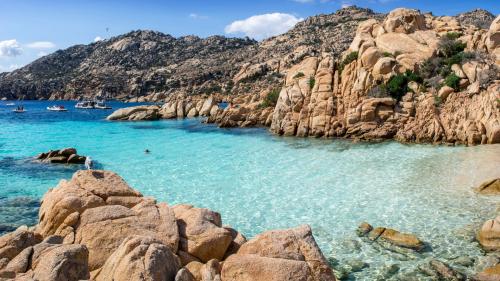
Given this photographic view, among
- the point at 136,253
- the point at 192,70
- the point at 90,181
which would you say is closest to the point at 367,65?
the point at 90,181

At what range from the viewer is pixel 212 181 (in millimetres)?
25688

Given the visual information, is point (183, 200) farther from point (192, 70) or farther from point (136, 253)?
point (192, 70)

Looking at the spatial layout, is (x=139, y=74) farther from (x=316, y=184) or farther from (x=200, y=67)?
(x=316, y=184)

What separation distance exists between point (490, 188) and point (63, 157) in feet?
101

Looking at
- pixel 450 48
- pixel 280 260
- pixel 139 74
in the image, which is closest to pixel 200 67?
pixel 139 74

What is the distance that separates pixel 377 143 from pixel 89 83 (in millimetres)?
148757

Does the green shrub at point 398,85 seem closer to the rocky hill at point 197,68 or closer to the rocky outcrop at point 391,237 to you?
the rocky outcrop at point 391,237

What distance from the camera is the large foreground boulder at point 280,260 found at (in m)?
8.94

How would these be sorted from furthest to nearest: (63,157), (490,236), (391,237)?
(63,157), (391,237), (490,236)

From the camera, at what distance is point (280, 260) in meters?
9.24

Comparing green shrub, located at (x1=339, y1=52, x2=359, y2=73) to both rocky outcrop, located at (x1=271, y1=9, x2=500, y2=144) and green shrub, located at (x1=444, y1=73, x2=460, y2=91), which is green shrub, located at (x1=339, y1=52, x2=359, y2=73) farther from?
green shrub, located at (x1=444, y1=73, x2=460, y2=91)

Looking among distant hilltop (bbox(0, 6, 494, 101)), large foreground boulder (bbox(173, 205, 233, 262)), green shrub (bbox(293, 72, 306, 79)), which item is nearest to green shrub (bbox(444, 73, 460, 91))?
green shrub (bbox(293, 72, 306, 79))

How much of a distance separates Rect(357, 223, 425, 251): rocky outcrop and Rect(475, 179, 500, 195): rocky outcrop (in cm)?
744

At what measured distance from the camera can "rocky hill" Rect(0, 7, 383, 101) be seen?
122 metres
